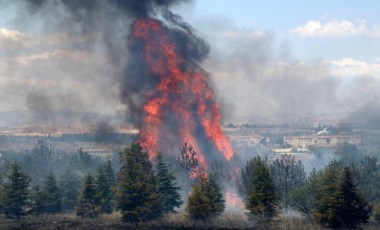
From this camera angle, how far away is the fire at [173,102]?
10969 cm

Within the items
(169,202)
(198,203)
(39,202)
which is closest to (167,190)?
(169,202)

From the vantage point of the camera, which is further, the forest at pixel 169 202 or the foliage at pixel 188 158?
the foliage at pixel 188 158

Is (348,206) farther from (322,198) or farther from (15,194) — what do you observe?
(15,194)

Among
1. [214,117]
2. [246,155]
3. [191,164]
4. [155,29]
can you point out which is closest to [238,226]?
[191,164]

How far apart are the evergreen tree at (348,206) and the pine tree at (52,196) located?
119 feet

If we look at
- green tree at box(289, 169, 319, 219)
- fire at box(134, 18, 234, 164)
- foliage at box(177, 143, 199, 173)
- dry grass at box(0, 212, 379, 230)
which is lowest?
dry grass at box(0, 212, 379, 230)

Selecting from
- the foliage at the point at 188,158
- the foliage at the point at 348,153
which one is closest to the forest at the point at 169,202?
the foliage at the point at 188,158

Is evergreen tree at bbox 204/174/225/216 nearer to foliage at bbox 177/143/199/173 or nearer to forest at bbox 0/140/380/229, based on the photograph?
forest at bbox 0/140/380/229

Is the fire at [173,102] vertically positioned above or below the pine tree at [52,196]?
above

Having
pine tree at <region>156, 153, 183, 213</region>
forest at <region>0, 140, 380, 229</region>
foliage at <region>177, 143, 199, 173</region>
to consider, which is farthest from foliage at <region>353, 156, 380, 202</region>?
foliage at <region>177, 143, 199, 173</region>

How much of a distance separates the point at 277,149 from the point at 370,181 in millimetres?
113129

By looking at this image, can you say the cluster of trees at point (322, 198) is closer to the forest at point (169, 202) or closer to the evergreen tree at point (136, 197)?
the forest at point (169, 202)

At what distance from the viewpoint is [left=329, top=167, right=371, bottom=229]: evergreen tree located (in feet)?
148

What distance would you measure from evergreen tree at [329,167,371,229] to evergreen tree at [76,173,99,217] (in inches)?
1168
